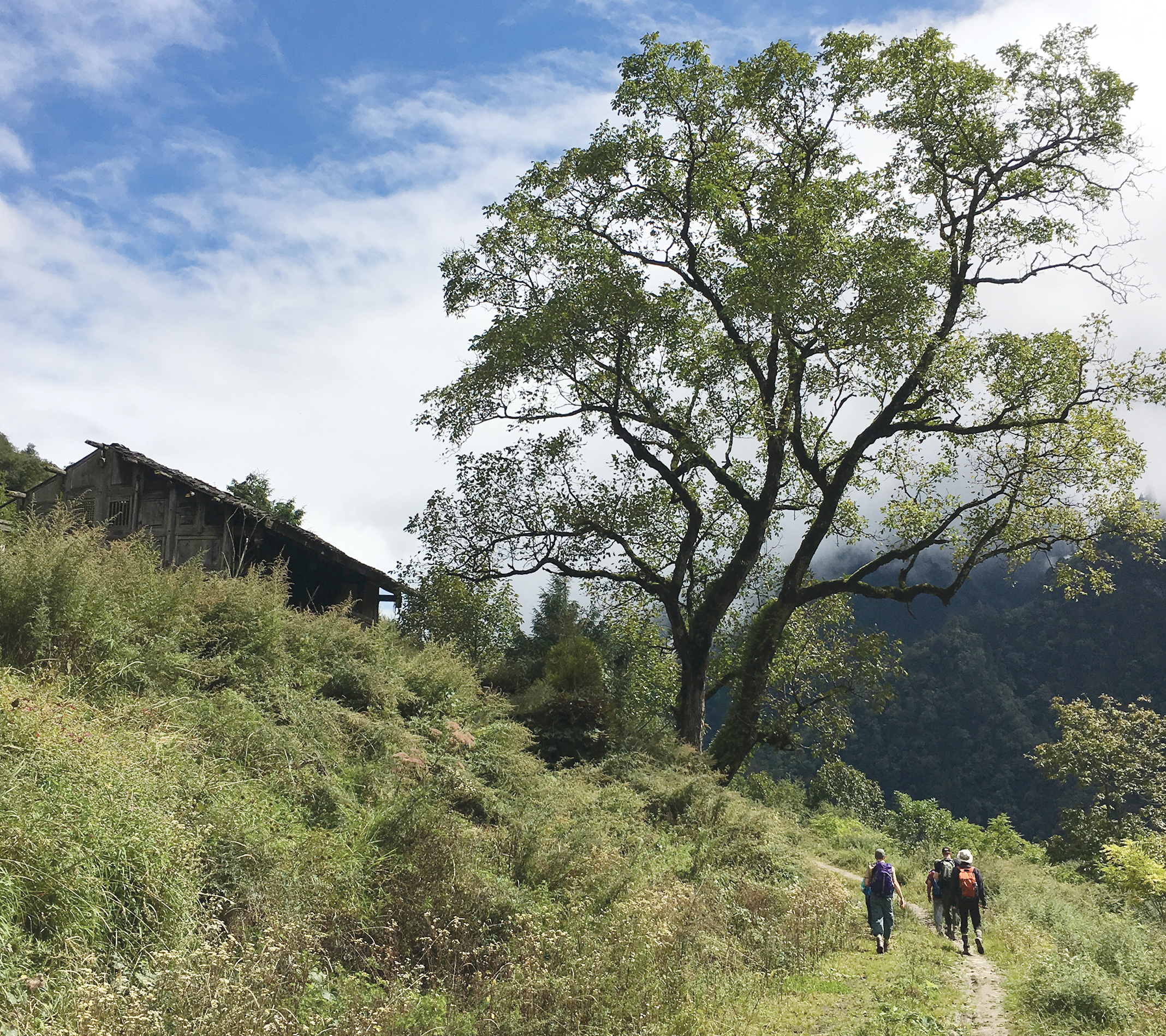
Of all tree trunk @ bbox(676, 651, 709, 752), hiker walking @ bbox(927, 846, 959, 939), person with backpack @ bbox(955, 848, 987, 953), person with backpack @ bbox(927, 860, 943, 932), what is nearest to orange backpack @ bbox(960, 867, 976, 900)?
person with backpack @ bbox(955, 848, 987, 953)

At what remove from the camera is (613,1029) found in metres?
8.02

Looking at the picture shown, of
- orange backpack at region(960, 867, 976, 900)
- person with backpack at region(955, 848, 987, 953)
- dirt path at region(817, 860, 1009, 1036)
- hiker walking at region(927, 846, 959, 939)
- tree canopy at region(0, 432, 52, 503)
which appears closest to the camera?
dirt path at region(817, 860, 1009, 1036)

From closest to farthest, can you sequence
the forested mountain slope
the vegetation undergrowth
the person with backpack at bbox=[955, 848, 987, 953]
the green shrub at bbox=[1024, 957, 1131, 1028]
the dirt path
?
1. the vegetation undergrowth
2. the green shrub at bbox=[1024, 957, 1131, 1028]
3. the dirt path
4. the person with backpack at bbox=[955, 848, 987, 953]
5. the forested mountain slope

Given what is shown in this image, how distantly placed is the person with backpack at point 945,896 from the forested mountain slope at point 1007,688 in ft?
265

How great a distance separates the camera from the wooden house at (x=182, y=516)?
1903 cm

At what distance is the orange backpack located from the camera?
550 inches

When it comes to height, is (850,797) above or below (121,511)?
below

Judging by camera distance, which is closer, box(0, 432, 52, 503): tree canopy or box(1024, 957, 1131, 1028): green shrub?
box(1024, 957, 1131, 1028): green shrub

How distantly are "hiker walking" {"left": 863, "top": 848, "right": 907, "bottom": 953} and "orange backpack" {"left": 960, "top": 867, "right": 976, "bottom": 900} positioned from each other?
1391 millimetres

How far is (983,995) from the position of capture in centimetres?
1104

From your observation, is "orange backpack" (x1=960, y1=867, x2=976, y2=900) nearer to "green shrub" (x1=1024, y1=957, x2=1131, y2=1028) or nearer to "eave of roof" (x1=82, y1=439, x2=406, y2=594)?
"green shrub" (x1=1024, y1=957, x2=1131, y2=1028)

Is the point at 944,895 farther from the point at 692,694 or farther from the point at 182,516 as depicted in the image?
the point at 182,516

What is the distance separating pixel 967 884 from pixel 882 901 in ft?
6.42

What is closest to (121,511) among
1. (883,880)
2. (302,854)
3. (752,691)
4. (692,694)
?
(302,854)
